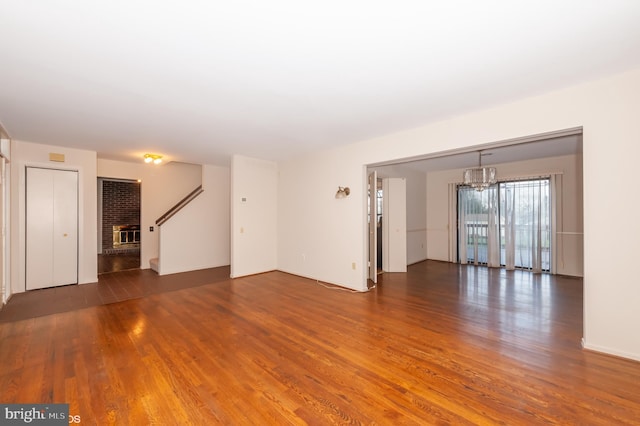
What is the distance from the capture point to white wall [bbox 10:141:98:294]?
454cm

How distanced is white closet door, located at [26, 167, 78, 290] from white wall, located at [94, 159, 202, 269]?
119 cm

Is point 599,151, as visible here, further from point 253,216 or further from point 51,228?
point 51,228

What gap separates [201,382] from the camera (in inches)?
84.9

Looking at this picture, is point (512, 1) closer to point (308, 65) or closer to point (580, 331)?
point (308, 65)

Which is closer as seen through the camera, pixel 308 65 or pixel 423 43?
pixel 423 43

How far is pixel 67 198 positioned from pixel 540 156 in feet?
31.7

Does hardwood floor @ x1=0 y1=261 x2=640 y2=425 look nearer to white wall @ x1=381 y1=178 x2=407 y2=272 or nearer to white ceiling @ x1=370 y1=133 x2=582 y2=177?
white wall @ x1=381 y1=178 x2=407 y2=272

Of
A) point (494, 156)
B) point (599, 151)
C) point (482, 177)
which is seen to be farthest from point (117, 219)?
point (599, 151)

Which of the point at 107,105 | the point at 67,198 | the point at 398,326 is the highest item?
the point at 107,105

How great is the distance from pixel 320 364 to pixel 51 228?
5.58 m

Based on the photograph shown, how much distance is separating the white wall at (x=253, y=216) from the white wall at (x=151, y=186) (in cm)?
244

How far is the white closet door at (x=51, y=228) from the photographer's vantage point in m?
4.74

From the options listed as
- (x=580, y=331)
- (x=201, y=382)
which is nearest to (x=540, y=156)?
(x=580, y=331)

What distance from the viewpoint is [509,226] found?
651 cm
